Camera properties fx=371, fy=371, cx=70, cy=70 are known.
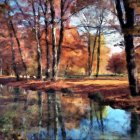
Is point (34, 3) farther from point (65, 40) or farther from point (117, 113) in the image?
point (117, 113)

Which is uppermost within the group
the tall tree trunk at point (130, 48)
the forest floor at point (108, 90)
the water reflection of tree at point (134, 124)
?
the tall tree trunk at point (130, 48)

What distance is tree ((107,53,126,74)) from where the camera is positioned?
78.8 meters

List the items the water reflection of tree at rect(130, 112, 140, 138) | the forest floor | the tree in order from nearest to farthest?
the water reflection of tree at rect(130, 112, 140, 138)
the forest floor
the tree

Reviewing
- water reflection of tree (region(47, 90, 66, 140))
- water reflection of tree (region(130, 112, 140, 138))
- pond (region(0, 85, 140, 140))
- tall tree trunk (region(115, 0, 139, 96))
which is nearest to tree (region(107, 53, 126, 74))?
water reflection of tree (region(47, 90, 66, 140))

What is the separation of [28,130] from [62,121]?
2.44 m

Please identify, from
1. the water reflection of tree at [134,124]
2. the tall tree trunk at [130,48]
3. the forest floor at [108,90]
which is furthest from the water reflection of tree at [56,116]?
the tall tree trunk at [130,48]

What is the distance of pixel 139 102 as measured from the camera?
19031 millimetres

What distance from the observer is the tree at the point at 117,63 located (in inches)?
3100

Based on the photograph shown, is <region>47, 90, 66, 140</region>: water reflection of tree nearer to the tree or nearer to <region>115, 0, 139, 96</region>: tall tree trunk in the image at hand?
<region>115, 0, 139, 96</region>: tall tree trunk

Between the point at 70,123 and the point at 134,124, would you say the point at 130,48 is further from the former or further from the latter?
the point at 70,123

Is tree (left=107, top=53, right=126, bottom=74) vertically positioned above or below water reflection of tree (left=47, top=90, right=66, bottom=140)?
above

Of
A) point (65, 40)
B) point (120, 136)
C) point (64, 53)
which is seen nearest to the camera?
point (120, 136)

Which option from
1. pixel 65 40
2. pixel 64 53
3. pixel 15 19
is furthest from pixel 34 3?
pixel 64 53

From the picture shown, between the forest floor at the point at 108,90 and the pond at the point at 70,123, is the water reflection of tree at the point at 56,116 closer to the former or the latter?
the pond at the point at 70,123
